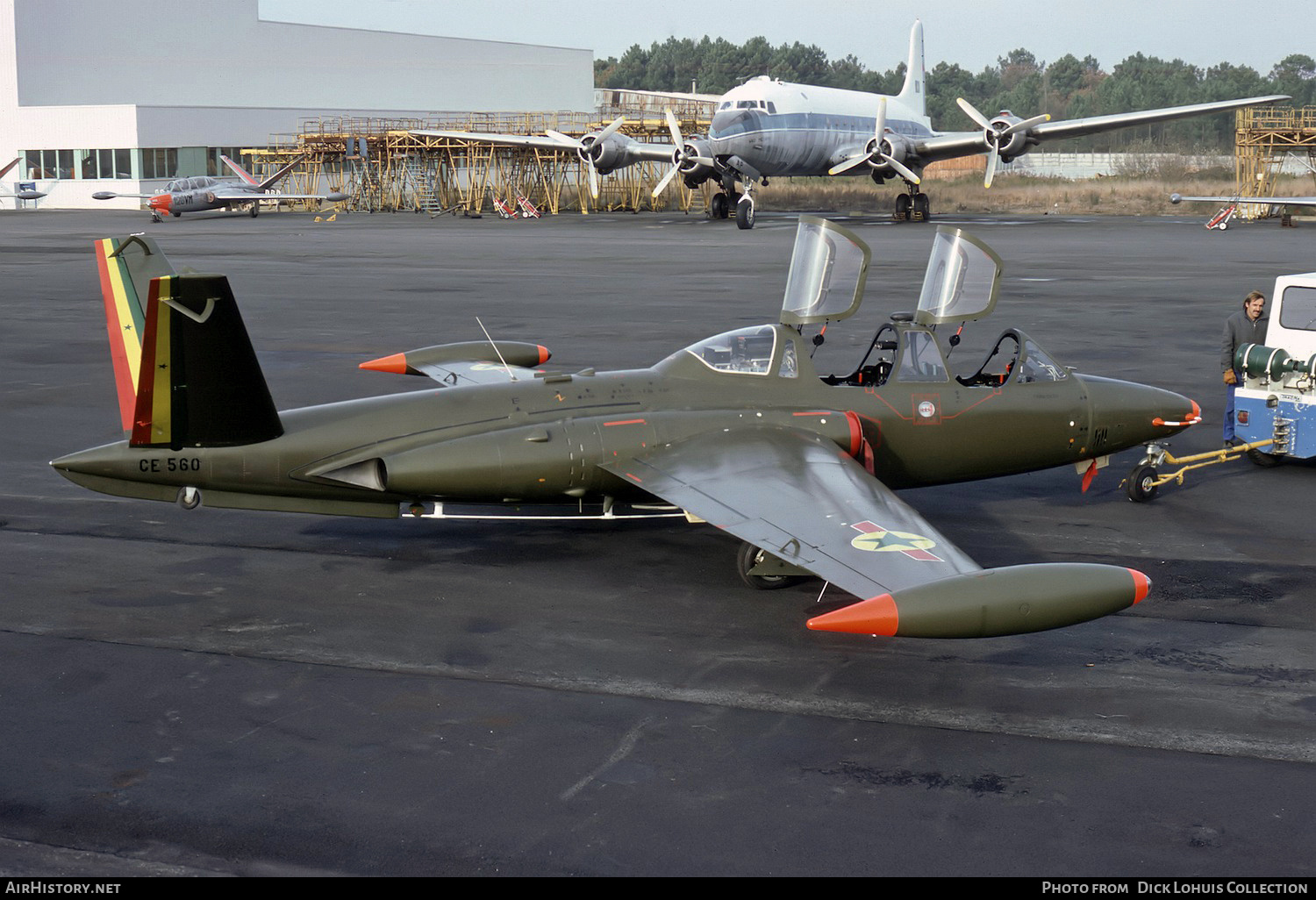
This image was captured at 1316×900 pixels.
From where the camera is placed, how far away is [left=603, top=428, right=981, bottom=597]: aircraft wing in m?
9.81

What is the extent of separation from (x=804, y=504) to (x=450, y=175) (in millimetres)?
84337

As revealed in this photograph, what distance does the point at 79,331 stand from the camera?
29688mm

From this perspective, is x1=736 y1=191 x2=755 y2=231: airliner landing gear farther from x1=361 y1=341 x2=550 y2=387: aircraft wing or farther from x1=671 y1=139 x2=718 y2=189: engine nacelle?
x1=361 y1=341 x2=550 y2=387: aircraft wing

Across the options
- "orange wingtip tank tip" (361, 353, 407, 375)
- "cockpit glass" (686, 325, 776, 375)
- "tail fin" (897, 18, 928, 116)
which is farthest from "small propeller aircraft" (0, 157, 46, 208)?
"cockpit glass" (686, 325, 776, 375)

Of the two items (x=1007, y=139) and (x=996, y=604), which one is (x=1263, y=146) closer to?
(x=1007, y=139)

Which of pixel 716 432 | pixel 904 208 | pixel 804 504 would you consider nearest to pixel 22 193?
pixel 904 208

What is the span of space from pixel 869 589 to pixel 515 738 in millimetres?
2776

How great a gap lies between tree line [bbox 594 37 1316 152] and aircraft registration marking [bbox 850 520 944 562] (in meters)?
151

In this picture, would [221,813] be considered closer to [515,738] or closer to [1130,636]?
[515,738]

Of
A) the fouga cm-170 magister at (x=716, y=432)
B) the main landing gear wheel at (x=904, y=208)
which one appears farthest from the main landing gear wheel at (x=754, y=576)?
the main landing gear wheel at (x=904, y=208)

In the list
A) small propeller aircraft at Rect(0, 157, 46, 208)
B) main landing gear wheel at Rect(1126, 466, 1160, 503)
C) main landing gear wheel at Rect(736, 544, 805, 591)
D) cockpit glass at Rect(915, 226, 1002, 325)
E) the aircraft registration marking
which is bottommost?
main landing gear wheel at Rect(736, 544, 805, 591)

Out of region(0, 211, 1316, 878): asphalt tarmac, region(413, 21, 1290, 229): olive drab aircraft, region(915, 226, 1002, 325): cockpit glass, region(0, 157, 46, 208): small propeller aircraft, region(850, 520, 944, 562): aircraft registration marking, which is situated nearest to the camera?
region(0, 211, 1316, 878): asphalt tarmac

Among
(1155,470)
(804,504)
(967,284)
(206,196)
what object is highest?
(206,196)

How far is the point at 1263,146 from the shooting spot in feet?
247
